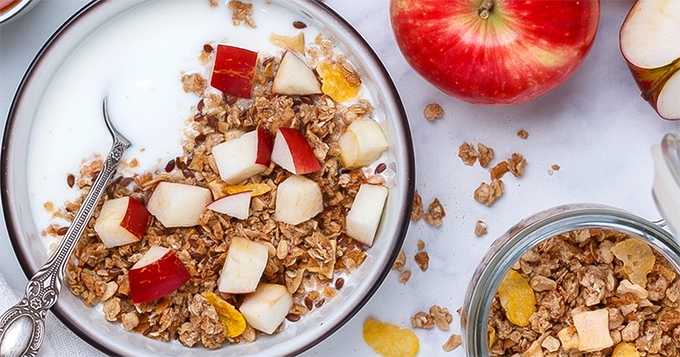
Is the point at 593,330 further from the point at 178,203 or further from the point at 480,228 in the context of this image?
the point at 178,203

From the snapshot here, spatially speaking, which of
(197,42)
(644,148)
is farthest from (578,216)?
(197,42)

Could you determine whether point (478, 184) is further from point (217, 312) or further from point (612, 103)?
point (217, 312)

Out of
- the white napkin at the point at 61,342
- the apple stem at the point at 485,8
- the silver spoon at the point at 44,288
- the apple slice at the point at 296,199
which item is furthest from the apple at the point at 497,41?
the white napkin at the point at 61,342

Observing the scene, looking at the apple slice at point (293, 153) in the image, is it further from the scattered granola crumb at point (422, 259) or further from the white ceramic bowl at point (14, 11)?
the white ceramic bowl at point (14, 11)

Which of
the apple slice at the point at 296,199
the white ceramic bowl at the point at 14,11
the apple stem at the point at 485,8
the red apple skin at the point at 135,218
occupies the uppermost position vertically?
the apple stem at the point at 485,8

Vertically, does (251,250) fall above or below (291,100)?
below

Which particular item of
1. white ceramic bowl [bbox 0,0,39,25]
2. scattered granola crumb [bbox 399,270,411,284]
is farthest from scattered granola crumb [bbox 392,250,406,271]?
white ceramic bowl [bbox 0,0,39,25]

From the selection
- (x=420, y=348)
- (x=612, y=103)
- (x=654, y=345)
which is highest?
(x=612, y=103)
